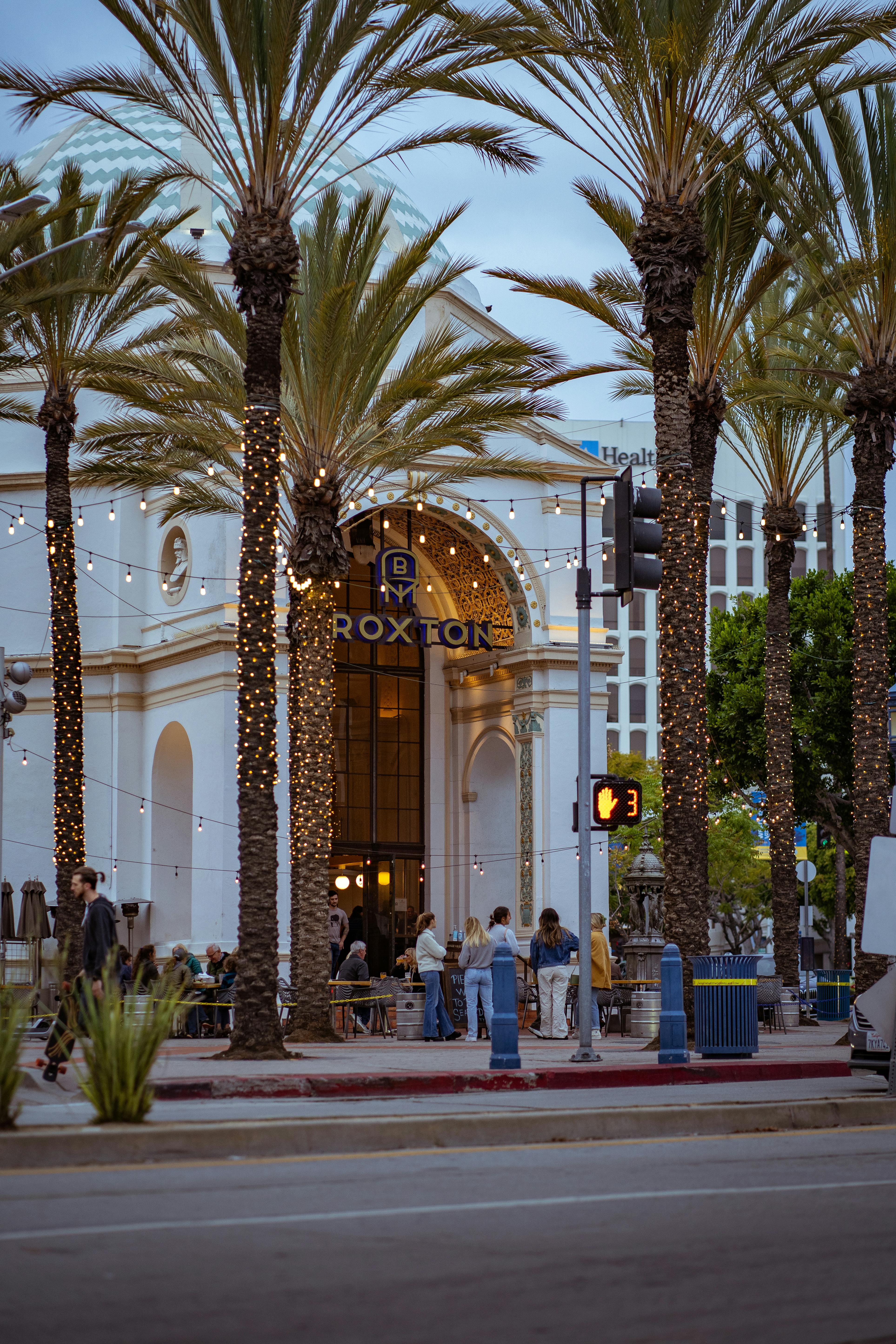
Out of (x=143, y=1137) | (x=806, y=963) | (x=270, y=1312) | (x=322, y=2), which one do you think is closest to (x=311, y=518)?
(x=322, y=2)

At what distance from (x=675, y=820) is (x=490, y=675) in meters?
20.7

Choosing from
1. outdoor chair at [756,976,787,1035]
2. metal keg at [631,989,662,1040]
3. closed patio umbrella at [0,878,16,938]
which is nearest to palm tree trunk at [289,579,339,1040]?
metal keg at [631,989,662,1040]

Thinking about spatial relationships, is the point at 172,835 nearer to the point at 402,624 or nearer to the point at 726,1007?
the point at 402,624

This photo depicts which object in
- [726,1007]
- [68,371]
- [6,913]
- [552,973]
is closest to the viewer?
[726,1007]

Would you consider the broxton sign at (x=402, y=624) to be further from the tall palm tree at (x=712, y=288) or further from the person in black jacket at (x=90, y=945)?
the person in black jacket at (x=90, y=945)

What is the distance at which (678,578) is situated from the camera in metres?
20.2

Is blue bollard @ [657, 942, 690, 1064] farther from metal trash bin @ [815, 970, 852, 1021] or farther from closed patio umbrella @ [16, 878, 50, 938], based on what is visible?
closed patio umbrella @ [16, 878, 50, 938]

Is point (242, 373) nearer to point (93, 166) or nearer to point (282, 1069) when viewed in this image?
point (282, 1069)

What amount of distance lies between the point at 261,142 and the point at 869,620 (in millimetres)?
9908

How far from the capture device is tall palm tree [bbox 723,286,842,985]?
28922 millimetres

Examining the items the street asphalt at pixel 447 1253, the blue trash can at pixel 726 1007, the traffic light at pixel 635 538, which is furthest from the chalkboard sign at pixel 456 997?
the street asphalt at pixel 447 1253

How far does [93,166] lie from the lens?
4119 cm

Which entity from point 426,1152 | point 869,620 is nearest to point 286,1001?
point 869,620

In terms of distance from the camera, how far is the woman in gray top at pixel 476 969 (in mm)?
21484
